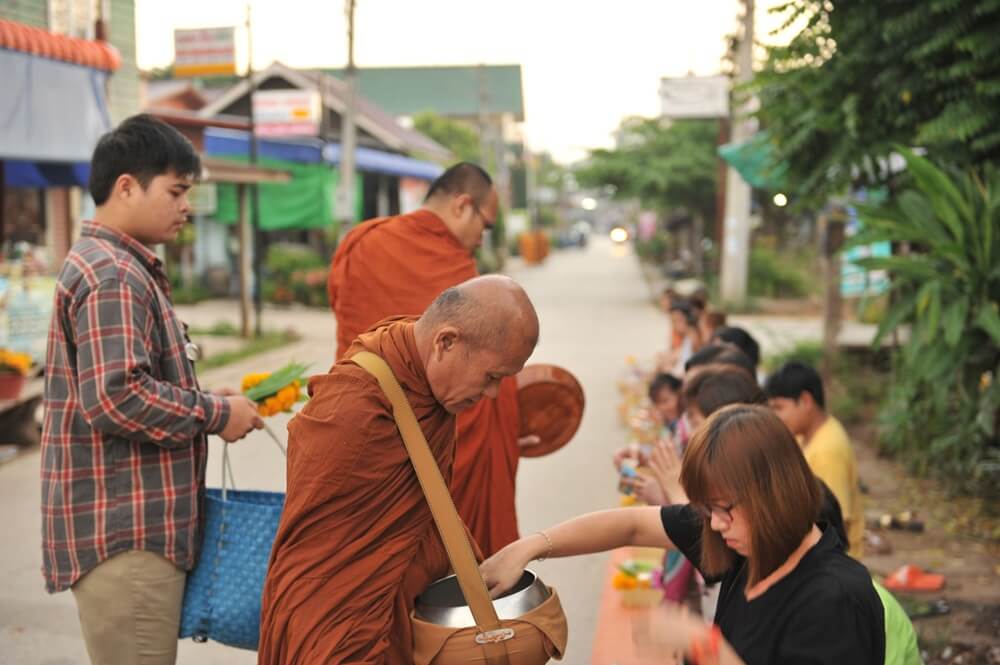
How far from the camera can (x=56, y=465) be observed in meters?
2.83

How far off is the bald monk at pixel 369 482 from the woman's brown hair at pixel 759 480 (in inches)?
17.0

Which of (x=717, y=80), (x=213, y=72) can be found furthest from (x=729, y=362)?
(x=717, y=80)

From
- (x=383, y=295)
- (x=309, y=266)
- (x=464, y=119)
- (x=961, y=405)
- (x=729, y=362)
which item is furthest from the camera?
(x=464, y=119)

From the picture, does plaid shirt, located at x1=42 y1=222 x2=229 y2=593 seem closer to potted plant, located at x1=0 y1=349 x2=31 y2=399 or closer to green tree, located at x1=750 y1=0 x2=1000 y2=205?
green tree, located at x1=750 y1=0 x2=1000 y2=205

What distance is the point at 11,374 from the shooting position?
8.44 metres

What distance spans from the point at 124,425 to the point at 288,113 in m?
15.8

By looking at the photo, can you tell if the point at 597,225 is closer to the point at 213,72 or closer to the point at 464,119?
the point at 464,119

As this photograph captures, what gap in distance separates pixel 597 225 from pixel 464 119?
8007 cm

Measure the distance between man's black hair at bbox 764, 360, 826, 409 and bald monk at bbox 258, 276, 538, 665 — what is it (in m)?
2.54

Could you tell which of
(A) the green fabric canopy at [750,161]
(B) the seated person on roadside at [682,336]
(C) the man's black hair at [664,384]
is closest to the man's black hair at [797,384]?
(C) the man's black hair at [664,384]

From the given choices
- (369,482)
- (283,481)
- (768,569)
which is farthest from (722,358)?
(369,482)

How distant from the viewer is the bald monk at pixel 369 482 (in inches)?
86.4

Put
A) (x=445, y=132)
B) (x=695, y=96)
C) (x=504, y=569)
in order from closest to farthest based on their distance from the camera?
(x=504, y=569) < (x=695, y=96) < (x=445, y=132)

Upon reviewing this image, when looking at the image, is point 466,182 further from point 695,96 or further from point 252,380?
point 695,96
